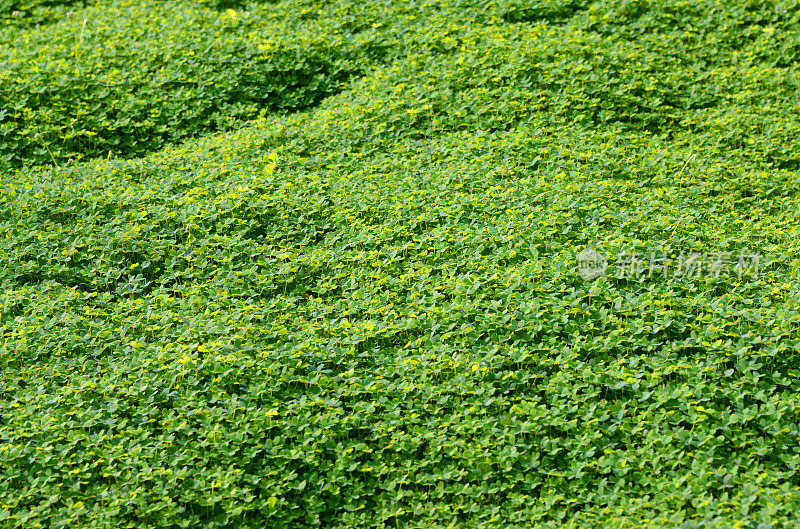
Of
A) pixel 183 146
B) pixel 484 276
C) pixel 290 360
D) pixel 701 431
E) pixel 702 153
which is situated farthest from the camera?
pixel 183 146

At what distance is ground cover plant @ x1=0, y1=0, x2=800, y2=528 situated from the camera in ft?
11.6

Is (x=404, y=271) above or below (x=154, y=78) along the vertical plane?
below

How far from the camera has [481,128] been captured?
19.7ft

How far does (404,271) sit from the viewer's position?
470 cm

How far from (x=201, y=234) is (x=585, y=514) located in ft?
9.83

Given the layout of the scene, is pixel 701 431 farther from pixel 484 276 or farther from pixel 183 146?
pixel 183 146

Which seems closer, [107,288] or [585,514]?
[585,514]

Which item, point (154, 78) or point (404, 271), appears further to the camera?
point (154, 78)

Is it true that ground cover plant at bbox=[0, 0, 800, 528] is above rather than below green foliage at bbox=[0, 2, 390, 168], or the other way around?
below

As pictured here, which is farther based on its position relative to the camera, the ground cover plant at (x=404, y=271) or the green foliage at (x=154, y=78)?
the green foliage at (x=154, y=78)

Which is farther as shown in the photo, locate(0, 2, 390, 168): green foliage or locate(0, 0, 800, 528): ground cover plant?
locate(0, 2, 390, 168): green foliage

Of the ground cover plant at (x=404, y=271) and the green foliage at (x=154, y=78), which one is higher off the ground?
the green foliage at (x=154, y=78)

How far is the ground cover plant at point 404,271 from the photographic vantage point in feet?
11.6

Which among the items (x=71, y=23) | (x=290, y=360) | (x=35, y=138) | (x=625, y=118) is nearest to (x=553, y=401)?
(x=290, y=360)
